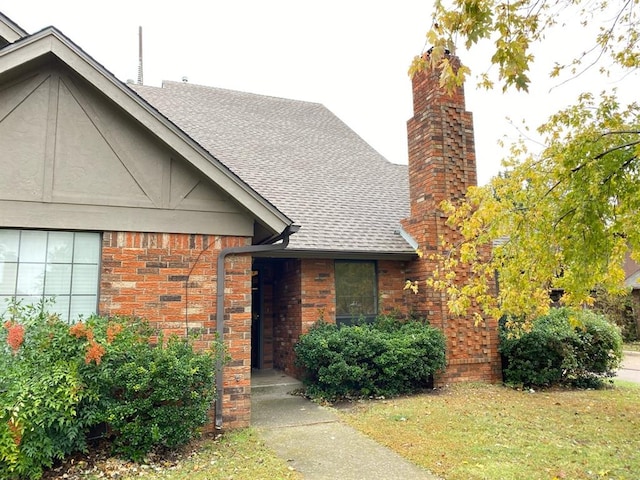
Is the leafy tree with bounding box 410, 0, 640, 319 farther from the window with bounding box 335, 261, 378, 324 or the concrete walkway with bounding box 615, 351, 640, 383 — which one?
the concrete walkway with bounding box 615, 351, 640, 383

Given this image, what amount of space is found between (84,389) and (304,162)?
905 cm

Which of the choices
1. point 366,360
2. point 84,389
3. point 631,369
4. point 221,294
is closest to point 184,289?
point 221,294

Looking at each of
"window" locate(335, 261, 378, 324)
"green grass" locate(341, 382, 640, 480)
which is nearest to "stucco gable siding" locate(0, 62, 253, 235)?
"green grass" locate(341, 382, 640, 480)

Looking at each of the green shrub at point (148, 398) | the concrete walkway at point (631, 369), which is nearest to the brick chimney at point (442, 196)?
the concrete walkway at point (631, 369)

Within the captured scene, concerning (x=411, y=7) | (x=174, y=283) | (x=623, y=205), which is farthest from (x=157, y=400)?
(x=623, y=205)

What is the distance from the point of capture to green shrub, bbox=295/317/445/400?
8430 mm

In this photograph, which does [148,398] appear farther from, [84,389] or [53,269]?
[53,269]

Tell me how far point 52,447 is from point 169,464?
1.22m

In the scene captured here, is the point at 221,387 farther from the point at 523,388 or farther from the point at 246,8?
the point at 523,388

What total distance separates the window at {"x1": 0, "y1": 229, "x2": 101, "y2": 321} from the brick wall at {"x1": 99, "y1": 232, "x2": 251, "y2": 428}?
0.21 m

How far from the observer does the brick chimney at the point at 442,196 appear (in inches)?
381

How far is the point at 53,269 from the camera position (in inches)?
232

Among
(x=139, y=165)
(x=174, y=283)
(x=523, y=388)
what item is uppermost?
(x=139, y=165)

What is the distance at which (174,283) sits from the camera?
635 centimetres
